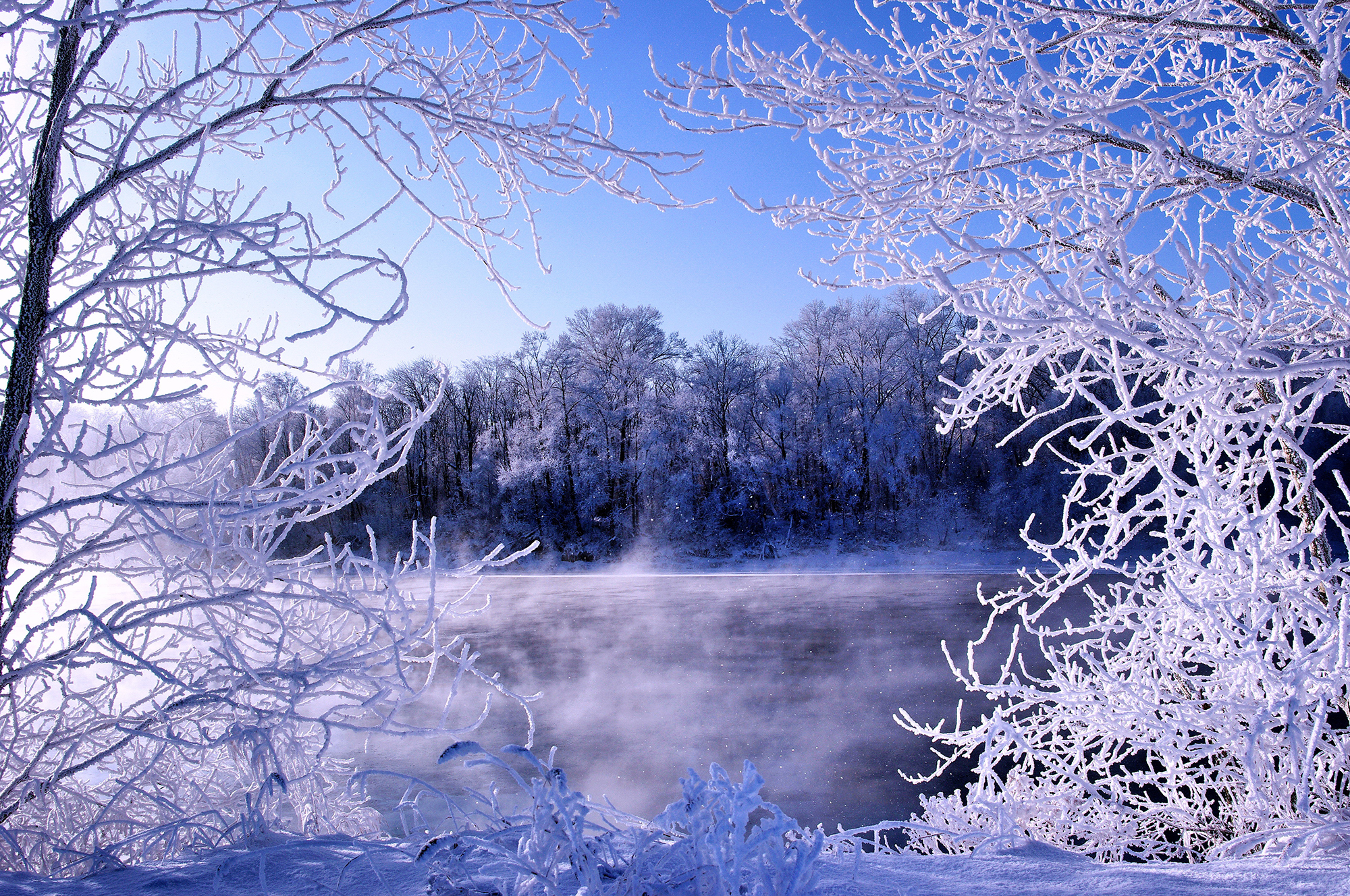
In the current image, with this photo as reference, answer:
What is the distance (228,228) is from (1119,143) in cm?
334

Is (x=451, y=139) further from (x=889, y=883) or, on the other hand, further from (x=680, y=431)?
(x=680, y=431)

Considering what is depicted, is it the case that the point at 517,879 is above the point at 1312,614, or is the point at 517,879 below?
below

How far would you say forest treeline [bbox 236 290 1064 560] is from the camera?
2912 cm

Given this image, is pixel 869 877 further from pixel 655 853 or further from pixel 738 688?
pixel 738 688

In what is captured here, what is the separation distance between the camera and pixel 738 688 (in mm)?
10344

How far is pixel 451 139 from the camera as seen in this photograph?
3154mm

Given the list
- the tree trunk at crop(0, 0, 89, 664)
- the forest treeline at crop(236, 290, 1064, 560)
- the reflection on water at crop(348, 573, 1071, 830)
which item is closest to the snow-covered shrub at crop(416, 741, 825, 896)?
the tree trunk at crop(0, 0, 89, 664)

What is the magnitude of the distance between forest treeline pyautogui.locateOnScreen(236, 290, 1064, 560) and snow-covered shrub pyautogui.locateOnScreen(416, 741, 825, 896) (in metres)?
26.1

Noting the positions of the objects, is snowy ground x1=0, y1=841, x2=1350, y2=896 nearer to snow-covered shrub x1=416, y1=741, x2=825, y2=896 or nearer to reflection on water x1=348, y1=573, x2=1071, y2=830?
snow-covered shrub x1=416, y1=741, x2=825, y2=896

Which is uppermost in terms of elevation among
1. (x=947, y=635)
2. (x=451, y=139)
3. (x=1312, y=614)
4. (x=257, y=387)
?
(x=451, y=139)

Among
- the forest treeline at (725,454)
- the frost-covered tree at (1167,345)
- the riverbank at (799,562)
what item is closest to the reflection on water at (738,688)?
the frost-covered tree at (1167,345)

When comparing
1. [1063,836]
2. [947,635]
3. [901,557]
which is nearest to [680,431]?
[901,557]

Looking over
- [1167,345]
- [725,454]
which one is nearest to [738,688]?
[1167,345]

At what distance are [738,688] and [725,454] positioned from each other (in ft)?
72.1
